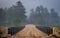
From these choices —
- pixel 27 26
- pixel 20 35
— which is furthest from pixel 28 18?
pixel 20 35

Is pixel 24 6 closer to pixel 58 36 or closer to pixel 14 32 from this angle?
pixel 14 32

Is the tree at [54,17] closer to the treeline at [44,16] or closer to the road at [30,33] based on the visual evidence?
the treeline at [44,16]

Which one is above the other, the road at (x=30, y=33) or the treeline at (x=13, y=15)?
the treeline at (x=13, y=15)

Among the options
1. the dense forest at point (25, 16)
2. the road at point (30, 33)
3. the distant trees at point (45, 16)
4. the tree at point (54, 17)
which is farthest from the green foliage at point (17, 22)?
the tree at point (54, 17)

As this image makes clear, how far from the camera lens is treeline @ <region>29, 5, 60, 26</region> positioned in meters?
4.08

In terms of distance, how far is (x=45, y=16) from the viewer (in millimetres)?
4117

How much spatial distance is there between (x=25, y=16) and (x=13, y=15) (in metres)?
0.33

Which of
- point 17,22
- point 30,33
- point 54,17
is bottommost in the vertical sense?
point 30,33

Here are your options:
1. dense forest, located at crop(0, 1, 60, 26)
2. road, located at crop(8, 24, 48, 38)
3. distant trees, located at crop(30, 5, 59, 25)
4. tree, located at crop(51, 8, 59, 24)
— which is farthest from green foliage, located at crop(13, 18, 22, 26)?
tree, located at crop(51, 8, 59, 24)

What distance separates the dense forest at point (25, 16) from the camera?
408 cm

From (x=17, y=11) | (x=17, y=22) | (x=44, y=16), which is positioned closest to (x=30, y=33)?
(x=17, y=22)

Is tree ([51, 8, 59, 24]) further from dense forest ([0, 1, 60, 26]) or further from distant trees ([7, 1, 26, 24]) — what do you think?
distant trees ([7, 1, 26, 24])

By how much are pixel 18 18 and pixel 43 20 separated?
68 cm

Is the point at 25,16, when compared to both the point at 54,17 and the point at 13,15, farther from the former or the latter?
the point at 54,17
